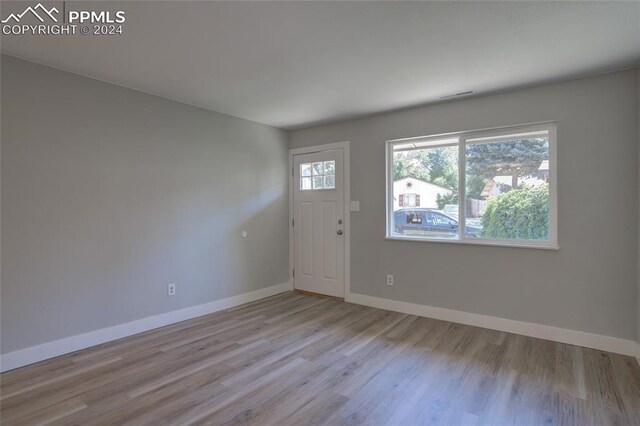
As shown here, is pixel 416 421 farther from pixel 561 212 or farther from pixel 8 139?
pixel 8 139

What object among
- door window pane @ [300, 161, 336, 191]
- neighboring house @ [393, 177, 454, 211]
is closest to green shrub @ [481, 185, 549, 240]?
neighboring house @ [393, 177, 454, 211]

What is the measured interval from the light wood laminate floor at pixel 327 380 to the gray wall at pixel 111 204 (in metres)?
0.47

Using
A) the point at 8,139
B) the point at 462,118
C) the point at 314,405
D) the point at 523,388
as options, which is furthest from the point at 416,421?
the point at 8,139

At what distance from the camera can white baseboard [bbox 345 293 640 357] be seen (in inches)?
108

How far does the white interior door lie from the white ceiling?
53.6 inches

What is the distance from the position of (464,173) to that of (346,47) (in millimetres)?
1967

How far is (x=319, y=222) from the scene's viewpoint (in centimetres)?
466

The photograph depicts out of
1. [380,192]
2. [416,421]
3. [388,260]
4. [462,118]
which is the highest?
[462,118]

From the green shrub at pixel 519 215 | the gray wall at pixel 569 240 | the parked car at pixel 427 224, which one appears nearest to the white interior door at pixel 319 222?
the parked car at pixel 427 224

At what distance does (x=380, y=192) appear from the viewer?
161 inches

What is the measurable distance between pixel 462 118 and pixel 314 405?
10.1ft

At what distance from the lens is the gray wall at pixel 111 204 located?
2537 millimetres

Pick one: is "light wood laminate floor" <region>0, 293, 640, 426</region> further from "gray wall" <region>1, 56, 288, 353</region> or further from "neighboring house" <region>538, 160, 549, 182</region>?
"neighboring house" <region>538, 160, 549, 182</region>

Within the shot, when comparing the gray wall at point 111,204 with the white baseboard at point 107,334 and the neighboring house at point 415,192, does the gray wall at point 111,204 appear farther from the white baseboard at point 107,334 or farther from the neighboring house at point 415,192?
the neighboring house at point 415,192
